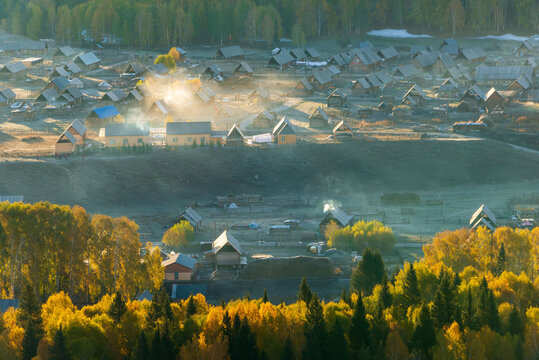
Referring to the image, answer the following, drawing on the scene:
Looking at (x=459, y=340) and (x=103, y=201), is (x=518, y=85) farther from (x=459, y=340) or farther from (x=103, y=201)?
(x=459, y=340)

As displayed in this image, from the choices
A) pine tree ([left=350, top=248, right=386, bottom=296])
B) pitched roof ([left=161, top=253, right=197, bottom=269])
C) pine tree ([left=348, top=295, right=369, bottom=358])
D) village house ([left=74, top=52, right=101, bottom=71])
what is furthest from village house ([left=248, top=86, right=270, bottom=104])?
pine tree ([left=348, top=295, right=369, bottom=358])

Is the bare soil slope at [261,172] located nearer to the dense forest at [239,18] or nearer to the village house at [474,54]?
the village house at [474,54]

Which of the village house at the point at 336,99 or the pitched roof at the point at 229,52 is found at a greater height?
the pitched roof at the point at 229,52

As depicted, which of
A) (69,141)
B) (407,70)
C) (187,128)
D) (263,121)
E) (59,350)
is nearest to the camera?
(59,350)

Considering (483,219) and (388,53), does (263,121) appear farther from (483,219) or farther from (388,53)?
(388,53)

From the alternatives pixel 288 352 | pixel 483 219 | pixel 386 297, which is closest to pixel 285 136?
pixel 483 219

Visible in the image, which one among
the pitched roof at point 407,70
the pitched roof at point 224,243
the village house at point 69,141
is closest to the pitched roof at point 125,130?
the village house at point 69,141
